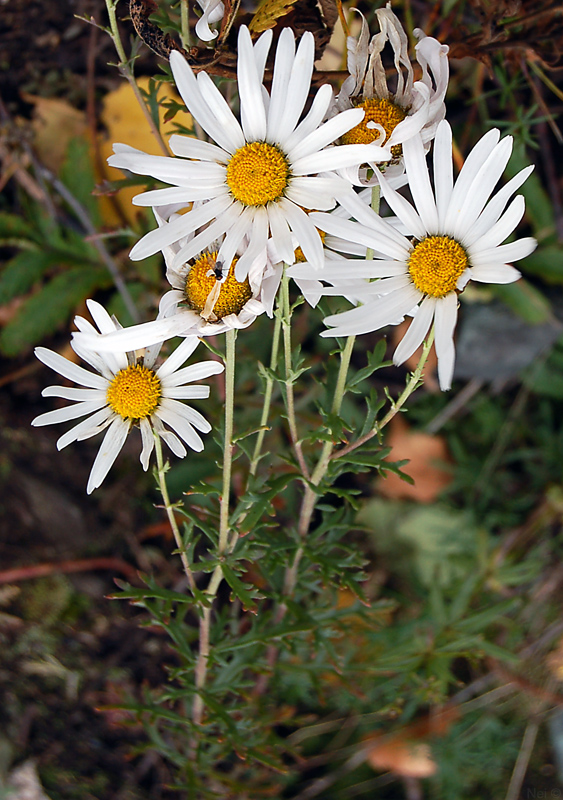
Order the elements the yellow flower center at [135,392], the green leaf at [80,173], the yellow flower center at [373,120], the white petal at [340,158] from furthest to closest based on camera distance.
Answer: the green leaf at [80,173] → the yellow flower center at [135,392] → the yellow flower center at [373,120] → the white petal at [340,158]

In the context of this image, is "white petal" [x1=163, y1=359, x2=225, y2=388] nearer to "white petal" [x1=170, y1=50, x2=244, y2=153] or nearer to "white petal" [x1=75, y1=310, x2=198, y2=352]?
"white petal" [x1=75, y1=310, x2=198, y2=352]

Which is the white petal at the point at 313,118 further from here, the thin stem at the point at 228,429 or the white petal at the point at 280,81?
the thin stem at the point at 228,429

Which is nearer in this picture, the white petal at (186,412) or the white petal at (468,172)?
the white petal at (468,172)

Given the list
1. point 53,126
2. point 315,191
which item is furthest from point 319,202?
point 53,126

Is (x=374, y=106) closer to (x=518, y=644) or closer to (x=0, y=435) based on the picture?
(x=0, y=435)

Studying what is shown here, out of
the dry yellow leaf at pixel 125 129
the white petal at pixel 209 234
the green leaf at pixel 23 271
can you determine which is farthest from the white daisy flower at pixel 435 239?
the green leaf at pixel 23 271

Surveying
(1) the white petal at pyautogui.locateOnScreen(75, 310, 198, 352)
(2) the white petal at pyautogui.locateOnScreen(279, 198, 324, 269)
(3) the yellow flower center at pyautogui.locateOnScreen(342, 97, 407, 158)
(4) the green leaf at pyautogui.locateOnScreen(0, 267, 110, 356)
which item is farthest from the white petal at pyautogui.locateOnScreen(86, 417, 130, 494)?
(4) the green leaf at pyautogui.locateOnScreen(0, 267, 110, 356)

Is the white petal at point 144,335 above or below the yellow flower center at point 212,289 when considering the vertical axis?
below

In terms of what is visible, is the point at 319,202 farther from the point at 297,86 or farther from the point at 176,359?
the point at 176,359
